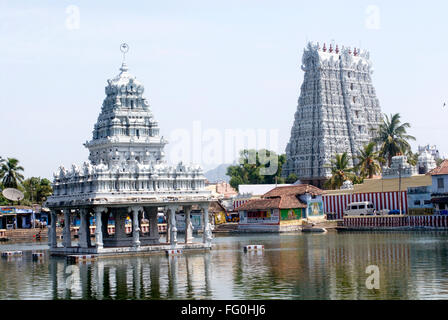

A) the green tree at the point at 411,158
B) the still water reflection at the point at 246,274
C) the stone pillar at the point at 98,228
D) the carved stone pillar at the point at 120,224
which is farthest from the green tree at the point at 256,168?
the stone pillar at the point at 98,228

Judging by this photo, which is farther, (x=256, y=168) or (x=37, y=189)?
(x=256, y=168)

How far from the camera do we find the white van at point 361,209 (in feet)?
303

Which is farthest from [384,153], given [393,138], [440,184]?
[440,184]

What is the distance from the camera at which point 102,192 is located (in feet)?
180

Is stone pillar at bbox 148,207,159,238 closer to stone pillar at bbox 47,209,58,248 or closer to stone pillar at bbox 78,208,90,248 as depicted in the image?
stone pillar at bbox 78,208,90,248

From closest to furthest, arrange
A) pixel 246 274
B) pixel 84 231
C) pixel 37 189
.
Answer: pixel 246 274
pixel 84 231
pixel 37 189

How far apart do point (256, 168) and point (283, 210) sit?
172 feet

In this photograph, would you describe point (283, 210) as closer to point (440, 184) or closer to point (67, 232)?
point (440, 184)

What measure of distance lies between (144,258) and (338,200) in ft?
153

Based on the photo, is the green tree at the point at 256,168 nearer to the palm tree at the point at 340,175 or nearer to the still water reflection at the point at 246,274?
the palm tree at the point at 340,175

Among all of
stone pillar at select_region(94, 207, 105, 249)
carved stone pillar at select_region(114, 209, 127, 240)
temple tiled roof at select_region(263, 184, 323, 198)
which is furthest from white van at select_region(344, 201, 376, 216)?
stone pillar at select_region(94, 207, 105, 249)

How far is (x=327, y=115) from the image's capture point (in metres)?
130

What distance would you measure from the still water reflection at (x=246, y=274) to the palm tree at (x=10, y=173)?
49.5 m
